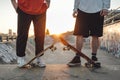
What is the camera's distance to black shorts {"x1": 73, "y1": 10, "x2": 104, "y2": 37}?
6.43 metres

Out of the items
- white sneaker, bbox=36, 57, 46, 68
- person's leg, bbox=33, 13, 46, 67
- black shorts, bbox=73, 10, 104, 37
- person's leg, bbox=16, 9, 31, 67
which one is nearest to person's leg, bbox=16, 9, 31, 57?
person's leg, bbox=16, 9, 31, 67

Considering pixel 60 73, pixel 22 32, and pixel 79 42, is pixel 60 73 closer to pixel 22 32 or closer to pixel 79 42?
pixel 79 42

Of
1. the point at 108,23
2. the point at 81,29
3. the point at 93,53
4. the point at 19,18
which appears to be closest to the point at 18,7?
the point at 19,18

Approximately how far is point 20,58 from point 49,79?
4.34ft

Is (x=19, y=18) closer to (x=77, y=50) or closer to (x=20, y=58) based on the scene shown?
(x=20, y=58)

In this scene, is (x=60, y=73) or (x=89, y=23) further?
(x=89, y=23)

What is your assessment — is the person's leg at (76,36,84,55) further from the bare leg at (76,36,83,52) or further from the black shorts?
the black shorts

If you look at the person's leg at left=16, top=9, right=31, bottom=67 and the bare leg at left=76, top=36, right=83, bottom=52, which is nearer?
the person's leg at left=16, top=9, right=31, bottom=67

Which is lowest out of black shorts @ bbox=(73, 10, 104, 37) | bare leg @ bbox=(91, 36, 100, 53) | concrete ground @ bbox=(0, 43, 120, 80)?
concrete ground @ bbox=(0, 43, 120, 80)

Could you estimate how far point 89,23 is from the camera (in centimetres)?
648

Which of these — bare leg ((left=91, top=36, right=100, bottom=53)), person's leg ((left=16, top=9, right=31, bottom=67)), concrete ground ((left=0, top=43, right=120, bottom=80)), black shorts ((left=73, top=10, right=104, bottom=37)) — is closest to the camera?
concrete ground ((left=0, top=43, right=120, bottom=80))

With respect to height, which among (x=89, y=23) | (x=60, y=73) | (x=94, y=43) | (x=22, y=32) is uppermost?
(x=89, y=23)

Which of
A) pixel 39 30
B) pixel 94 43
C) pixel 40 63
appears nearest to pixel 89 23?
pixel 94 43

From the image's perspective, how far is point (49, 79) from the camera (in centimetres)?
525
